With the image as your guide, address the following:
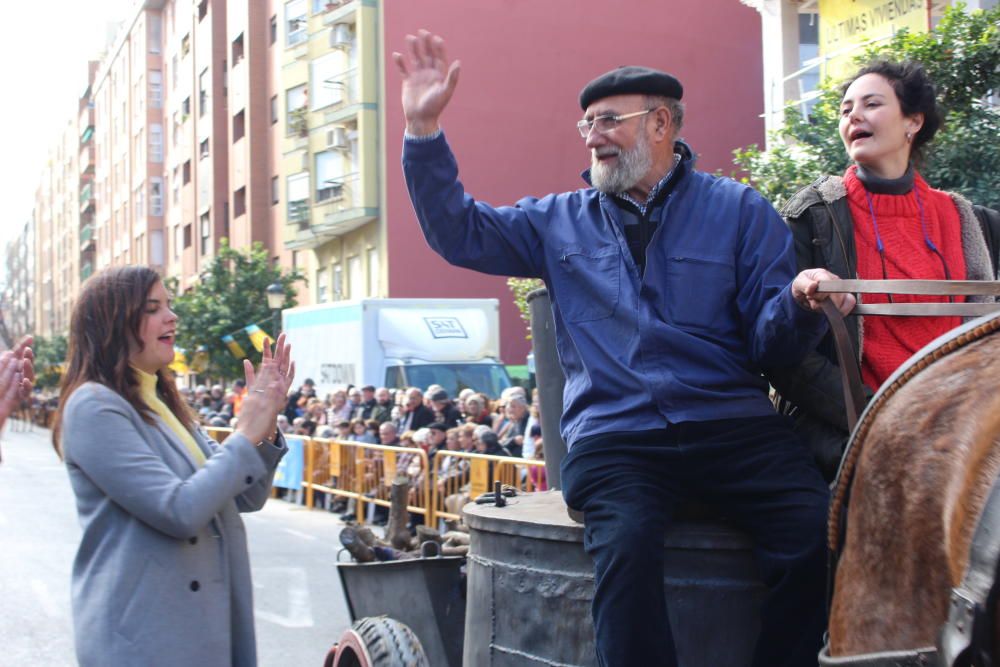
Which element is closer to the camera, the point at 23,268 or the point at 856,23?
the point at 856,23

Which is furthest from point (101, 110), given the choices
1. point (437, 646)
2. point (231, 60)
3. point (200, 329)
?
point (437, 646)

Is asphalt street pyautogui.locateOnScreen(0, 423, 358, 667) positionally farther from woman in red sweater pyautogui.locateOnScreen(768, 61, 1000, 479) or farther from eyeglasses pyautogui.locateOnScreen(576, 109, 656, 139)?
woman in red sweater pyautogui.locateOnScreen(768, 61, 1000, 479)

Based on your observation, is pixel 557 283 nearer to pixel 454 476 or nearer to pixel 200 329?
pixel 454 476

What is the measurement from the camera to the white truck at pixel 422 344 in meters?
20.3

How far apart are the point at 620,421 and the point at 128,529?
1311 millimetres

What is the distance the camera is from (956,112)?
28.0 ft

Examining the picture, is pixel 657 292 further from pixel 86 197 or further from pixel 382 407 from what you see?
pixel 86 197

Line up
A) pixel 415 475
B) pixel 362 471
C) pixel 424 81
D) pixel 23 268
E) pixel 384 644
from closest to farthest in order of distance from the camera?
pixel 424 81
pixel 384 644
pixel 415 475
pixel 362 471
pixel 23 268

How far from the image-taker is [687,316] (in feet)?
10.8

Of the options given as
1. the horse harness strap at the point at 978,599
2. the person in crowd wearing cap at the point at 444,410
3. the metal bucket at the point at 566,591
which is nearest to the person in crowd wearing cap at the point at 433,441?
the person in crowd wearing cap at the point at 444,410

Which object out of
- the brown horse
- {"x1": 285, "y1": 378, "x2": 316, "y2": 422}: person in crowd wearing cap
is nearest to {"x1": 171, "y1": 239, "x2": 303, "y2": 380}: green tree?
{"x1": 285, "y1": 378, "x2": 316, "y2": 422}: person in crowd wearing cap

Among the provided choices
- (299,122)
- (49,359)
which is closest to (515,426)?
(299,122)

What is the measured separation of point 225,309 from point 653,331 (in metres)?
34.2

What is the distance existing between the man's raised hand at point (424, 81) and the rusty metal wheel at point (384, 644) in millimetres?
1976
